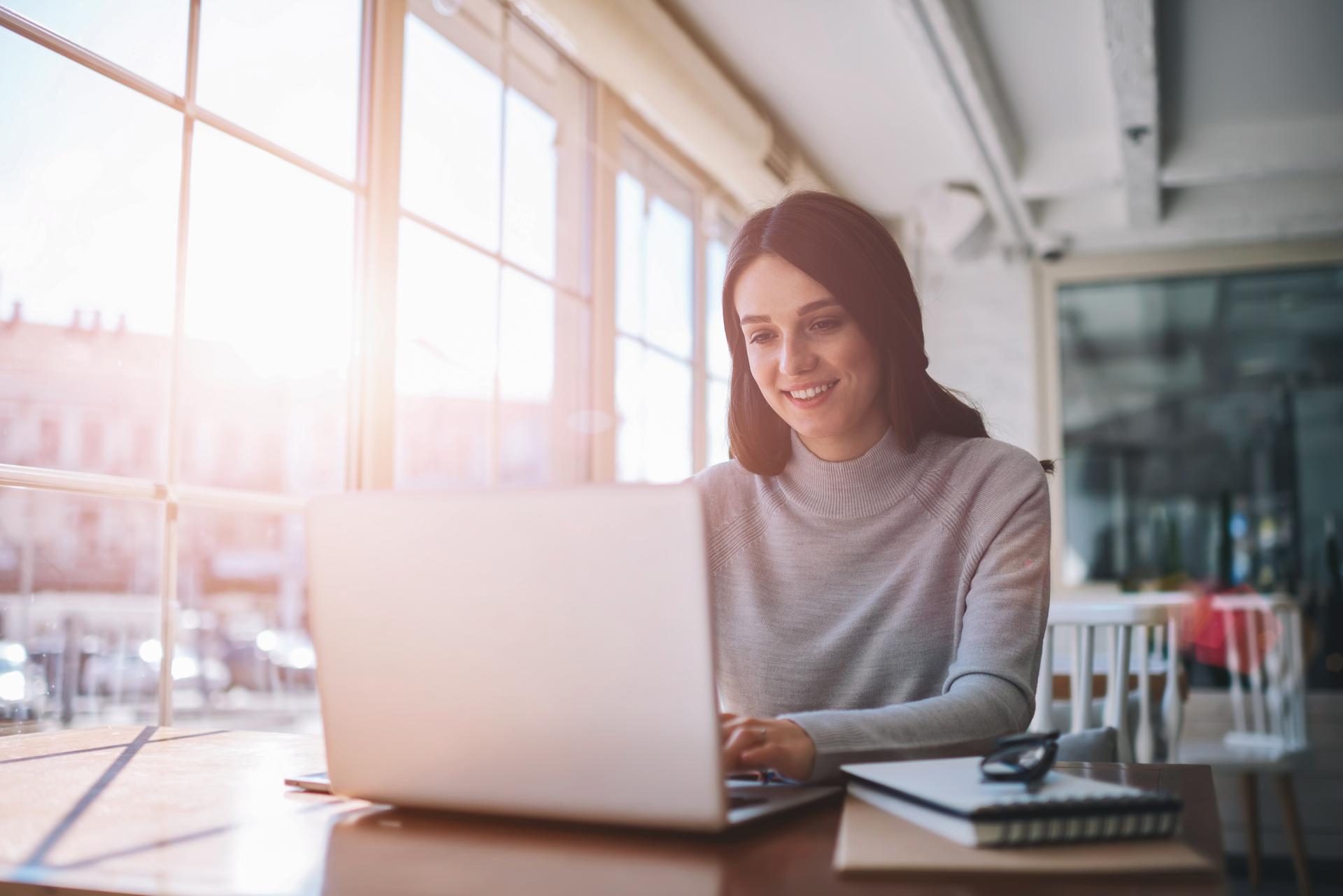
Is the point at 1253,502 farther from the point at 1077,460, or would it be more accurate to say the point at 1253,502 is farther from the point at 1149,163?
the point at 1149,163

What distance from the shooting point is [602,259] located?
3334 mm

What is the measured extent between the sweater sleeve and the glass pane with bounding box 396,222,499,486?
1.57 meters

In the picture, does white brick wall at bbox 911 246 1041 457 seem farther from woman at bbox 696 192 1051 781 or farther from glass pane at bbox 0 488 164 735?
woman at bbox 696 192 1051 781

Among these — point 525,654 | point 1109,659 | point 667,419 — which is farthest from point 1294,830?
point 525,654

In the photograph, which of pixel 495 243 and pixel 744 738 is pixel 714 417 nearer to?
pixel 495 243

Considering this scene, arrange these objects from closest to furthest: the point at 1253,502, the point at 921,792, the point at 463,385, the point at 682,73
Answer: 1. the point at 921,792
2. the point at 463,385
3. the point at 682,73
4. the point at 1253,502

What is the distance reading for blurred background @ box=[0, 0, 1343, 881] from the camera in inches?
72.6

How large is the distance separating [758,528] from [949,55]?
2.41 metres

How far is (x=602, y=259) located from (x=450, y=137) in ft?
2.33

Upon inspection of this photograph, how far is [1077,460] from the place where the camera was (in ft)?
18.0

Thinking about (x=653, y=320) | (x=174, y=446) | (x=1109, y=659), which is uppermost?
(x=653, y=320)

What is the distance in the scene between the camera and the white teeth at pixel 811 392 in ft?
4.50

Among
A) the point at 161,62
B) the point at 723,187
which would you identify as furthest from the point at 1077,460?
the point at 161,62

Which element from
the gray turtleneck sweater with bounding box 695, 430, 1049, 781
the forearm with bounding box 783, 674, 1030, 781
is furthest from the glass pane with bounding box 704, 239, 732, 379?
the forearm with bounding box 783, 674, 1030, 781
